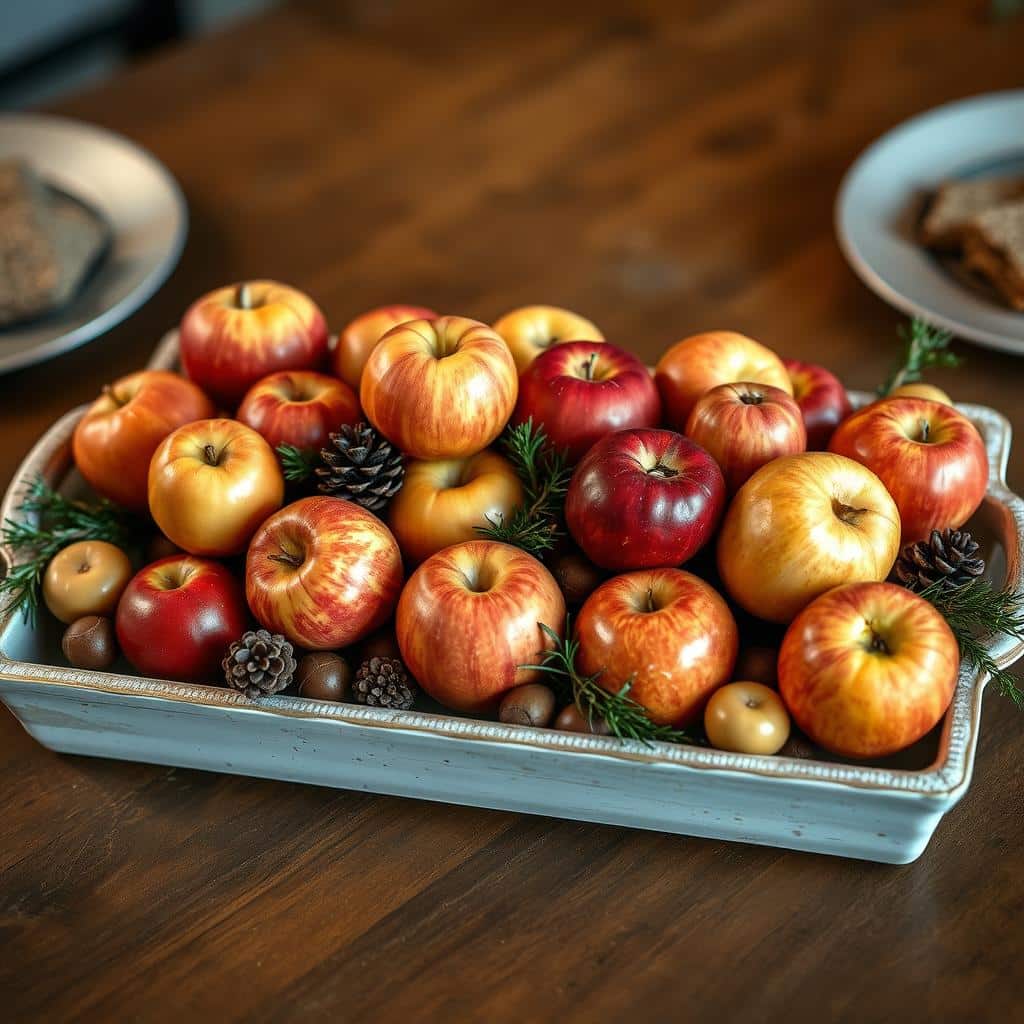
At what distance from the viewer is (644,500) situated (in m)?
0.80

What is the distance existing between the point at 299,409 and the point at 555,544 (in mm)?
238

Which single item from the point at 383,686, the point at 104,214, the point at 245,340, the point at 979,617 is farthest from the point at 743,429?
the point at 104,214

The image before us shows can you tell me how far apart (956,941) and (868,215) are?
0.91m

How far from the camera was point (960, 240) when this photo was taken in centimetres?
132

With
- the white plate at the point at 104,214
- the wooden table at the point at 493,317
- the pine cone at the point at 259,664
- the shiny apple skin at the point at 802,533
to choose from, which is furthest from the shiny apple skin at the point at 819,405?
the white plate at the point at 104,214

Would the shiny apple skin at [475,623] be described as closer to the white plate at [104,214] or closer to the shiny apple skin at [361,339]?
the shiny apple skin at [361,339]

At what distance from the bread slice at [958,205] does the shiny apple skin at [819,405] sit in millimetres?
448

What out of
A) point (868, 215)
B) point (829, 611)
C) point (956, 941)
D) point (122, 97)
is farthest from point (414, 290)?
point (956, 941)

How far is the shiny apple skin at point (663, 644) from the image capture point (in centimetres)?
77

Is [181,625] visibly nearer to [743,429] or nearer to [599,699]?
[599,699]

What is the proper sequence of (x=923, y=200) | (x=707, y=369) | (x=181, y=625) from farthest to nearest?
(x=923, y=200) < (x=707, y=369) < (x=181, y=625)

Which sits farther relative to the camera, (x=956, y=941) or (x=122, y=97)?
(x=122, y=97)

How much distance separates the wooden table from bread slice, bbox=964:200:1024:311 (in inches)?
3.5

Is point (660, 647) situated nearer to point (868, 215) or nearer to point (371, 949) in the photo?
point (371, 949)
